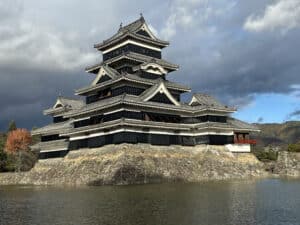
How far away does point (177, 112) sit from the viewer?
4534 cm

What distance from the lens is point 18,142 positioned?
6444cm

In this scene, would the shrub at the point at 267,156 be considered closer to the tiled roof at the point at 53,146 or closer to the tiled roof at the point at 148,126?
the tiled roof at the point at 148,126

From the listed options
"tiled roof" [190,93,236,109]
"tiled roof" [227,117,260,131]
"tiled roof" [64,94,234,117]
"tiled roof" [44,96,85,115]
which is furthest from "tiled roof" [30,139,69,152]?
"tiled roof" [227,117,260,131]

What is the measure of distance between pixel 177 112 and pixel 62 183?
14.5 meters

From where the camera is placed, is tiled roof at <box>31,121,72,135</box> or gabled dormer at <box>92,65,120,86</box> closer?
gabled dormer at <box>92,65,120,86</box>

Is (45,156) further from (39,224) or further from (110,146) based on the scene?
(39,224)

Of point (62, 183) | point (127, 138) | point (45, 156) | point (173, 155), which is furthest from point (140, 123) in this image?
point (45, 156)

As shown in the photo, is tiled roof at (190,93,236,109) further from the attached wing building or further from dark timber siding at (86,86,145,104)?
dark timber siding at (86,86,145,104)

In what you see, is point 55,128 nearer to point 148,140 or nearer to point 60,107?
point 60,107

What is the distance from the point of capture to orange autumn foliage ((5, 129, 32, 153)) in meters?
63.5

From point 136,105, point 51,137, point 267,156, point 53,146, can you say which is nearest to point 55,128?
point 51,137

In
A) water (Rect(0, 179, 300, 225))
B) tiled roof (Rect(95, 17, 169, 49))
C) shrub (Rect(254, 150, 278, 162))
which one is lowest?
water (Rect(0, 179, 300, 225))

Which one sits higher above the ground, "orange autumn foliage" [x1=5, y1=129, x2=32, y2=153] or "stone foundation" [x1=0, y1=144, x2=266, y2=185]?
"orange autumn foliage" [x1=5, y1=129, x2=32, y2=153]

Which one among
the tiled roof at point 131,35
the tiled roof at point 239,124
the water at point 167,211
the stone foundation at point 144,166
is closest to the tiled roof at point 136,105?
the tiled roof at point 239,124
